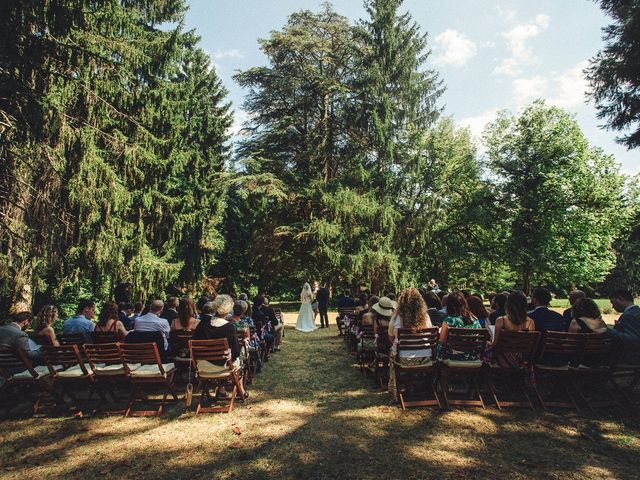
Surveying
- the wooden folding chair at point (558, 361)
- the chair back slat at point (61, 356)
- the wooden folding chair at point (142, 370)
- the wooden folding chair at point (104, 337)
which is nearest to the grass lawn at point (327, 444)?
the wooden folding chair at point (142, 370)

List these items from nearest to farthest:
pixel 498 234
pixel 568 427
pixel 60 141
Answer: pixel 568 427, pixel 60 141, pixel 498 234

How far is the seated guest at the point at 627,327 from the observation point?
18.9 ft

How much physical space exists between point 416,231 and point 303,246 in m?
6.85

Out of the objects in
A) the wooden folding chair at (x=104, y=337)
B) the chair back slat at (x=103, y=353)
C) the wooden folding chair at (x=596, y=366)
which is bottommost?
the wooden folding chair at (x=596, y=366)

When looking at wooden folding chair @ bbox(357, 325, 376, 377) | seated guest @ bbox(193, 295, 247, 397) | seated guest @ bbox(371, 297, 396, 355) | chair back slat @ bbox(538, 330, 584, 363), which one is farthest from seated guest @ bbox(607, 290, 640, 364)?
seated guest @ bbox(193, 295, 247, 397)

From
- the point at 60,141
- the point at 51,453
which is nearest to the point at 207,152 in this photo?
the point at 60,141

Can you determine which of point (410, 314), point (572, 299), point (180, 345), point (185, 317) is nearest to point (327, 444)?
point (410, 314)

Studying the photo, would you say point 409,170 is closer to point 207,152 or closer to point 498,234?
point 498,234

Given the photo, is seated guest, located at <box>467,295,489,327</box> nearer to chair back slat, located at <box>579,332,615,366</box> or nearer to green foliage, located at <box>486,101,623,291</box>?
chair back slat, located at <box>579,332,615,366</box>

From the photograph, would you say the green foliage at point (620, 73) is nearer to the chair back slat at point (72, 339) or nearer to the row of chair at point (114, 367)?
the row of chair at point (114, 367)

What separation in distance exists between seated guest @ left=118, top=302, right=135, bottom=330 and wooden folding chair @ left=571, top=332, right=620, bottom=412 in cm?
814

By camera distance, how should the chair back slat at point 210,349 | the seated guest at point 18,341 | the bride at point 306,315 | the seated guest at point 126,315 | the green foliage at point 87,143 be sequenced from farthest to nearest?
the bride at point 306,315 → the green foliage at point 87,143 → the seated guest at point 126,315 → the seated guest at point 18,341 → the chair back slat at point 210,349

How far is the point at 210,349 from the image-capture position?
586 centimetres

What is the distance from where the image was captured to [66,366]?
20.6ft
